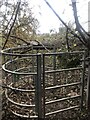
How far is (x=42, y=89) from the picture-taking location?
11.9ft

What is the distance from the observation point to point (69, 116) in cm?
391

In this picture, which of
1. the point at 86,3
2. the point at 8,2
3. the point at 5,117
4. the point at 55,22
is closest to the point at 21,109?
the point at 5,117

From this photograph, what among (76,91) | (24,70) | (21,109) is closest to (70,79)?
(76,91)

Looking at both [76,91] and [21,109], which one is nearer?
[21,109]

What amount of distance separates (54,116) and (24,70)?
1.67m

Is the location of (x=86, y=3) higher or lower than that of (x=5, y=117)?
higher

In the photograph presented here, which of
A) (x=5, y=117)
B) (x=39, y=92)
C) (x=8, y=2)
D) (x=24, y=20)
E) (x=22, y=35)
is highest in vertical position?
(x=8, y=2)

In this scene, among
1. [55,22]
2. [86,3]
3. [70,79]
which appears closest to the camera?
[86,3]

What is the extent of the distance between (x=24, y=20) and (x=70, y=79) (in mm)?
3697

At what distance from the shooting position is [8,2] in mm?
7512

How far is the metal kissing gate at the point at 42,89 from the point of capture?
362cm

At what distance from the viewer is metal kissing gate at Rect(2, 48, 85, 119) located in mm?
3615

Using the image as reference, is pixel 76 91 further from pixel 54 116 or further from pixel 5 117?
pixel 5 117

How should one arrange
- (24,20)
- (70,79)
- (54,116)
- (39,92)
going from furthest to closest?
1. (24,20)
2. (70,79)
3. (54,116)
4. (39,92)
